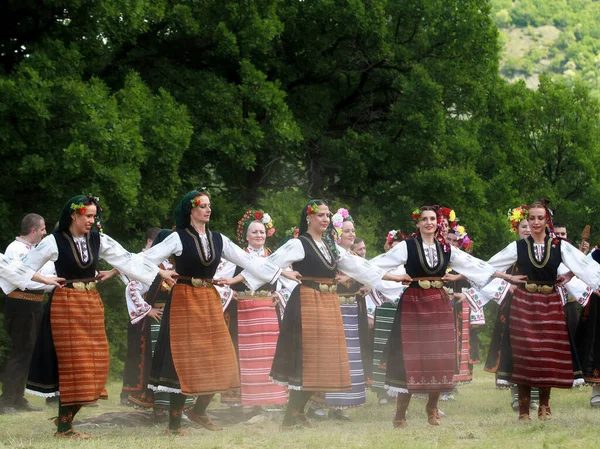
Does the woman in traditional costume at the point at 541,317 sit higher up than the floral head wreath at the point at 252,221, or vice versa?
the floral head wreath at the point at 252,221

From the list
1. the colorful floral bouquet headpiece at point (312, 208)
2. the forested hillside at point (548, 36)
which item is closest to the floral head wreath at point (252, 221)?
the colorful floral bouquet headpiece at point (312, 208)

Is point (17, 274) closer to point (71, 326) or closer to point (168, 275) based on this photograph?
point (71, 326)

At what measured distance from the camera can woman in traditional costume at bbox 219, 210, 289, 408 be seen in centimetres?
945

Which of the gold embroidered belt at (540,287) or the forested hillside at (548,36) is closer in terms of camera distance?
the gold embroidered belt at (540,287)

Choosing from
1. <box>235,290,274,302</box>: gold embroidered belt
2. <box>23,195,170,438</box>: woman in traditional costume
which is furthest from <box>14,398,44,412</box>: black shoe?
<box>23,195,170,438</box>: woman in traditional costume

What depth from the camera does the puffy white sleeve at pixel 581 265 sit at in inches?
339

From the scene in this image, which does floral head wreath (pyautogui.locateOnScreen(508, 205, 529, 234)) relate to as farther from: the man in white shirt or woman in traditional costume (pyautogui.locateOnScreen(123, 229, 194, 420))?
the man in white shirt

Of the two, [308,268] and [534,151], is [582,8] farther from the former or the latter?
[308,268]

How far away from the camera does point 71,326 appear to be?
761 centimetres

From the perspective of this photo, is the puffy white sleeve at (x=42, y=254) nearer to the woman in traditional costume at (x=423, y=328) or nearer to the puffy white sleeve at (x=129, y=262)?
the puffy white sleeve at (x=129, y=262)

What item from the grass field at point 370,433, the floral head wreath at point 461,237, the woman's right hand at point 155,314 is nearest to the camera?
the grass field at point 370,433

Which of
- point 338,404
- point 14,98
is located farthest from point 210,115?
point 338,404

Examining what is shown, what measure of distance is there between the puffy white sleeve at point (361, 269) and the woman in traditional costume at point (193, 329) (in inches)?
45.5

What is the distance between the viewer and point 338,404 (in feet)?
30.2
